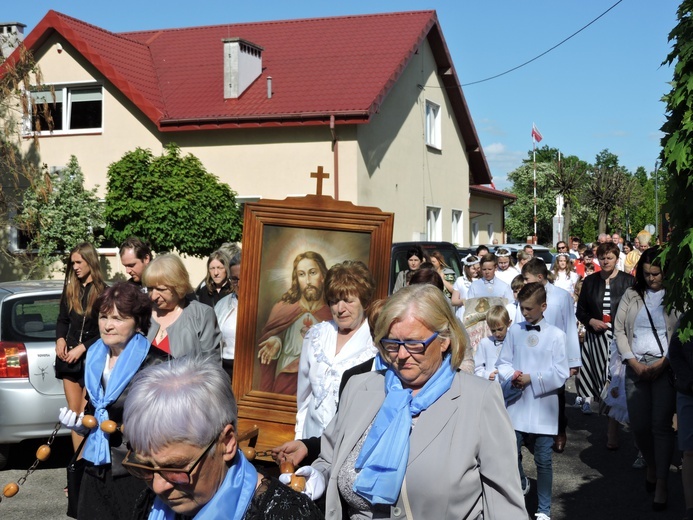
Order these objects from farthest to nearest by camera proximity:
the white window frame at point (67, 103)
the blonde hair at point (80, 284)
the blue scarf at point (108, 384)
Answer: the white window frame at point (67, 103)
the blonde hair at point (80, 284)
the blue scarf at point (108, 384)

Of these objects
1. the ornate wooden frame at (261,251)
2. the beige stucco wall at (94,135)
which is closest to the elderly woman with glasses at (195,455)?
the ornate wooden frame at (261,251)

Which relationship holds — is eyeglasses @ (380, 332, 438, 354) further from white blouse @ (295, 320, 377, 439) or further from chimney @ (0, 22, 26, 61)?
chimney @ (0, 22, 26, 61)

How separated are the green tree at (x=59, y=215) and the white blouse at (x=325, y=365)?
19.2 meters

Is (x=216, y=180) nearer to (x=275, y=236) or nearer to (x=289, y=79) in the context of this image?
(x=289, y=79)

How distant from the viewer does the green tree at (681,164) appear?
4.94 m

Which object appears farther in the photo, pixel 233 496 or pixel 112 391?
pixel 112 391

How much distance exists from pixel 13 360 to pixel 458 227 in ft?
86.7

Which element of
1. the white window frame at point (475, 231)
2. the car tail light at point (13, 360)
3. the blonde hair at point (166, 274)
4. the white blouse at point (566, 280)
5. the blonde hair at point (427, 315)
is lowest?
the car tail light at point (13, 360)

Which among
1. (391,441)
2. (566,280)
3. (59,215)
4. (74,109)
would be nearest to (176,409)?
(391,441)

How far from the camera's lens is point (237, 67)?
25625 mm

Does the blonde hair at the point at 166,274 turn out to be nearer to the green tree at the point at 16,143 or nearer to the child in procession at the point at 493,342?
the child in procession at the point at 493,342

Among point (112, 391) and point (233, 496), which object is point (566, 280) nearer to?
point (112, 391)

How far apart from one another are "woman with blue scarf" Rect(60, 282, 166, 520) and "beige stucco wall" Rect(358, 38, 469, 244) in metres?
20.0

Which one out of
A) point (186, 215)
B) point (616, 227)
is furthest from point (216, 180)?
point (616, 227)
